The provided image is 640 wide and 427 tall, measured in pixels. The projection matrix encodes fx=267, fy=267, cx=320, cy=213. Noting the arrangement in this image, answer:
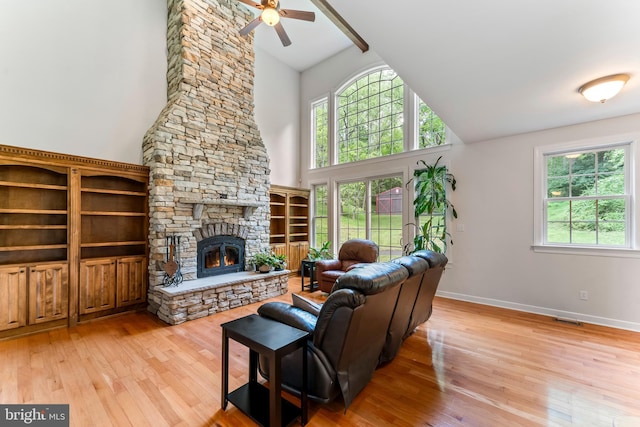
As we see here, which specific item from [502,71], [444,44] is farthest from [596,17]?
[444,44]

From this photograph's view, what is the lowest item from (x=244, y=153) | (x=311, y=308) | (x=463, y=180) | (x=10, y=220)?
(x=311, y=308)

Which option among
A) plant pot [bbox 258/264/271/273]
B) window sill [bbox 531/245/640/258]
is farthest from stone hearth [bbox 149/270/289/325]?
window sill [bbox 531/245/640/258]

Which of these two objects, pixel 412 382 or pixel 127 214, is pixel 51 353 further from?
pixel 412 382

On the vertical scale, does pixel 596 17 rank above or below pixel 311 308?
above

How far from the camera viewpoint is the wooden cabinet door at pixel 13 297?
117 inches

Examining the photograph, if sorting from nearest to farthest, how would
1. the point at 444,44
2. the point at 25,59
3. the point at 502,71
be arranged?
1. the point at 444,44
2. the point at 502,71
3. the point at 25,59

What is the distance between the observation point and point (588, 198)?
3.66 m

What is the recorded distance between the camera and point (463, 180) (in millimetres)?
4551

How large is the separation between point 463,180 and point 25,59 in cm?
632

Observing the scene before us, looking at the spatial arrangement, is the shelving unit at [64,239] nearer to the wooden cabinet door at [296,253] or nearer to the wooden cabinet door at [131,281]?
the wooden cabinet door at [131,281]

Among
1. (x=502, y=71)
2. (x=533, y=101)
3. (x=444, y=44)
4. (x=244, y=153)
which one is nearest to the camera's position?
(x=444, y=44)

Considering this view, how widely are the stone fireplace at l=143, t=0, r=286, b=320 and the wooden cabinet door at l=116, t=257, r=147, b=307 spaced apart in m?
0.18

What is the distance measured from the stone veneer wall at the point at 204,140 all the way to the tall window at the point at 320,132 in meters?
1.94

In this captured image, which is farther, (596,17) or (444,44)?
(444,44)
